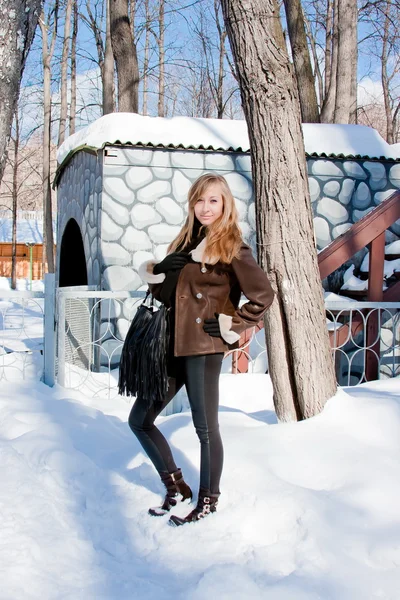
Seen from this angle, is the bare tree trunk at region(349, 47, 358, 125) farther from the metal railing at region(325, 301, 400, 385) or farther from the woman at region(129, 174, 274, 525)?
the woman at region(129, 174, 274, 525)

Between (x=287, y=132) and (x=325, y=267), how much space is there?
2188 millimetres

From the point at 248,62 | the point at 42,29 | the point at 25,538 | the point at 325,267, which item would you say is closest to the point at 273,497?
the point at 25,538

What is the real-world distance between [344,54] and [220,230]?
9.21 meters

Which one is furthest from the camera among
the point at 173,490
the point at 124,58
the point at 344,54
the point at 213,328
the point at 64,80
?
the point at 64,80

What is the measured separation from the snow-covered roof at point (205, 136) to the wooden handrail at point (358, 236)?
1.62m

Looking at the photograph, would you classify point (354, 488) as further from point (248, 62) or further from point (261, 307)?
point (248, 62)

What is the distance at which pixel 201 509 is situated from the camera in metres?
2.50

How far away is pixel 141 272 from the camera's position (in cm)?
272

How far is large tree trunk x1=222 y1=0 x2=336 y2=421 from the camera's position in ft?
10.7

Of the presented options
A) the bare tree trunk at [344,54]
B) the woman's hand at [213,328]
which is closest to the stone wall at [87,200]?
the woman's hand at [213,328]

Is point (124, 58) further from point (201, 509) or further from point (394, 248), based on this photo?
point (201, 509)

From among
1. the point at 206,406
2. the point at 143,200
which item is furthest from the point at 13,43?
the point at 143,200

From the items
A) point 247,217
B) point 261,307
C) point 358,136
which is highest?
point 358,136

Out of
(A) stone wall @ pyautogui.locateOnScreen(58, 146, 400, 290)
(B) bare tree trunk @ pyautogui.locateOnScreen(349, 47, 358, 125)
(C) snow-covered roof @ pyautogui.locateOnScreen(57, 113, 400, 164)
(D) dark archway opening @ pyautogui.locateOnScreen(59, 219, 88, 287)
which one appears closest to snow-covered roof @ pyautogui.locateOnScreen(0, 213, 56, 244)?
(B) bare tree trunk @ pyautogui.locateOnScreen(349, 47, 358, 125)
